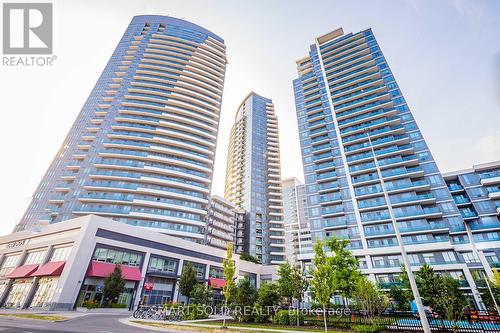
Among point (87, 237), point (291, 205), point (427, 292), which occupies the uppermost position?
point (291, 205)

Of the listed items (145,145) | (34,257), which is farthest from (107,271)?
(145,145)

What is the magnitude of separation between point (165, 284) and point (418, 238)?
50.0 meters

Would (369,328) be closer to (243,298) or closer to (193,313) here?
(243,298)

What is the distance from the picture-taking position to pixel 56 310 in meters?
27.7

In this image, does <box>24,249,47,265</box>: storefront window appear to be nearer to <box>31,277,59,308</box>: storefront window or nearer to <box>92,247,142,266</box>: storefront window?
<box>31,277,59,308</box>: storefront window

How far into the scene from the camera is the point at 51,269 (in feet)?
102

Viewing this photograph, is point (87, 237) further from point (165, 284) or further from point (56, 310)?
point (165, 284)

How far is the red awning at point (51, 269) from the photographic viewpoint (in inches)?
1202

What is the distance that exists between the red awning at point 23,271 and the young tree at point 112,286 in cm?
1267

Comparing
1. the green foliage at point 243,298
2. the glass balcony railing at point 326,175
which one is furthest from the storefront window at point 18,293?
the glass balcony railing at point 326,175

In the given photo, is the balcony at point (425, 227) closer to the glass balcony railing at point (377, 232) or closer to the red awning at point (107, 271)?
the glass balcony railing at point (377, 232)

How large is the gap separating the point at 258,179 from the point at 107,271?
220ft

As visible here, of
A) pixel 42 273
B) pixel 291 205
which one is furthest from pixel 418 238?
pixel 291 205

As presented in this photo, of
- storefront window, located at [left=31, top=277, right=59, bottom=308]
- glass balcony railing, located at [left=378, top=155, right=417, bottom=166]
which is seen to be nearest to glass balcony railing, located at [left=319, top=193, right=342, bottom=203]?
glass balcony railing, located at [left=378, top=155, right=417, bottom=166]
